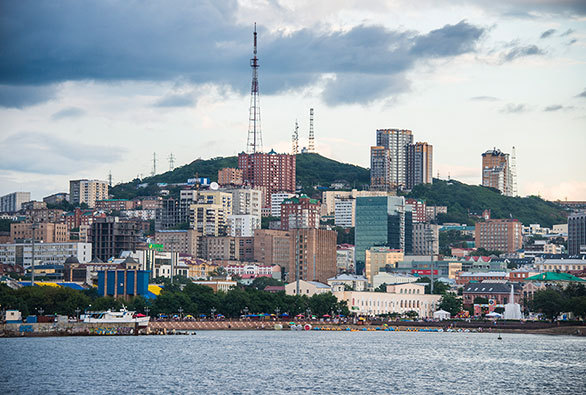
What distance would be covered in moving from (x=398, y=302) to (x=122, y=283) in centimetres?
4707

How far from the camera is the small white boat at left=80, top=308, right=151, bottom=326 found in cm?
13600

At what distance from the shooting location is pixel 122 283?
6609 inches

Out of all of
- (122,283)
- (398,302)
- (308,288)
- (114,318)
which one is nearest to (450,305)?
(398,302)

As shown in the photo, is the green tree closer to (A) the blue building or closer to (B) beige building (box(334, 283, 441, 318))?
(B) beige building (box(334, 283, 441, 318))

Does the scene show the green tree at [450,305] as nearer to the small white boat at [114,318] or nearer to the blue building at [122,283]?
the blue building at [122,283]

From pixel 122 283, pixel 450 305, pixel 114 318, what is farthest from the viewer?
pixel 450 305

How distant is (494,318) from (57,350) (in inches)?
3119

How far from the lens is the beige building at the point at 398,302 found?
604 feet

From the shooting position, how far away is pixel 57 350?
10881 cm

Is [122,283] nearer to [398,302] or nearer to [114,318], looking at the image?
[114,318]

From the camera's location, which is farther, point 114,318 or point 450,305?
point 450,305

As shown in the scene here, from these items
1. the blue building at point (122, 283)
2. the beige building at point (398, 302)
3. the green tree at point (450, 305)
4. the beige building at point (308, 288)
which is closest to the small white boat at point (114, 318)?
the blue building at point (122, 283)

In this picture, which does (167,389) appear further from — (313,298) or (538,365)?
(313,298)

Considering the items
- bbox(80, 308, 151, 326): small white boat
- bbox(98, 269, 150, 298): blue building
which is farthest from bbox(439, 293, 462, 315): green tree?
bbox(80, 308, 151, 326): small white boat
